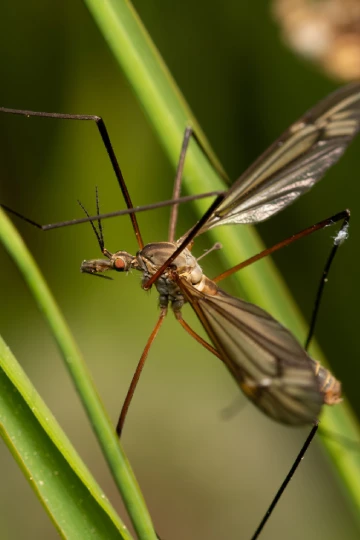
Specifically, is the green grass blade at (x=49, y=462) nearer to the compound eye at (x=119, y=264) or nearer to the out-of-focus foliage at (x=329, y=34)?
the compound eye at (x=119, y=264)

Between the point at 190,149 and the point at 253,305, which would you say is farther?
the point at 190,149

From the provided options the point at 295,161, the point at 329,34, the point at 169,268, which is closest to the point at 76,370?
the point at 169,268

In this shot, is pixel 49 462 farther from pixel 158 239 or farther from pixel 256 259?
pixel 158 239

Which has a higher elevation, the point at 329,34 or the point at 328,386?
the point at 329,34

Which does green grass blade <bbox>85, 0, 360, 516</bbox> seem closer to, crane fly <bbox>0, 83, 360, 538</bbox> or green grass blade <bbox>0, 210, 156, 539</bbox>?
crane fly <bbox>0, 83, 360, 538</bbox>

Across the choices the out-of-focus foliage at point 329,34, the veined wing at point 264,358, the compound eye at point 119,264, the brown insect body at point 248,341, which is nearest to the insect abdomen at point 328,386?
the brown insect body at point 248,341

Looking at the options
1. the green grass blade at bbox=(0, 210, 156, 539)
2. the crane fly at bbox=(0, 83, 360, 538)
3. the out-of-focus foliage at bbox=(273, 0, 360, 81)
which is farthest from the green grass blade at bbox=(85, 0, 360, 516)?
the out-of-focus foliage at bbox=(273, 0, 360, 81)
